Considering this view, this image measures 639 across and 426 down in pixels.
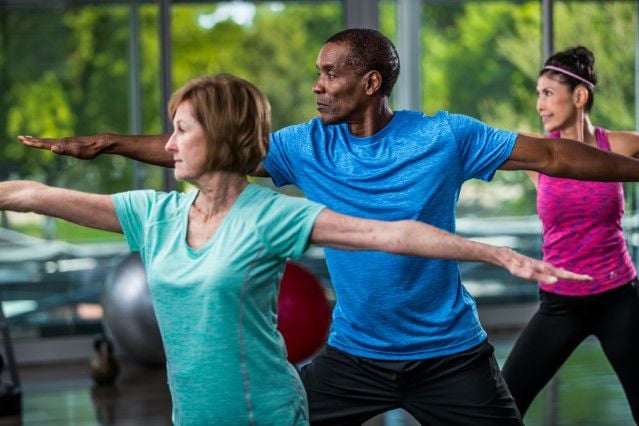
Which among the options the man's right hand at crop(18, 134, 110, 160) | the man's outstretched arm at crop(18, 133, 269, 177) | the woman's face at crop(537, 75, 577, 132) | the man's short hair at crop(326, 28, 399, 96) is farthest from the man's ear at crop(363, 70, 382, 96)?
the woman's face at crop(537, 75, 577, 132)

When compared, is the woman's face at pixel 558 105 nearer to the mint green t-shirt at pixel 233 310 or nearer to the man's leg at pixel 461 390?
the man's leg at pixel 461 390

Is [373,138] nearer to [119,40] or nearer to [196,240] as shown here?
[196,240]

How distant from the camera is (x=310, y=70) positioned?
22.1ft

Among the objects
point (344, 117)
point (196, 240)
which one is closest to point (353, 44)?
point (344, 117)

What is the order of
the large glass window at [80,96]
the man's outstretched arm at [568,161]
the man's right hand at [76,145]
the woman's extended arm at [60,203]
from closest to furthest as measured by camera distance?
the woman's extended arm at [60,203] → the man's right hand at [76,145] → the man's outstretched arm at [568,161] → the large glass window at [80,96]

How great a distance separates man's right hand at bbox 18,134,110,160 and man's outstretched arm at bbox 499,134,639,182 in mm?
903

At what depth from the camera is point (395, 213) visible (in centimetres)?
251

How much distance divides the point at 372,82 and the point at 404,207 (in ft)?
1.14

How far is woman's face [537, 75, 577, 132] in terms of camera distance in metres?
3.54

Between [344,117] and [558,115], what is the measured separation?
115 centimetres

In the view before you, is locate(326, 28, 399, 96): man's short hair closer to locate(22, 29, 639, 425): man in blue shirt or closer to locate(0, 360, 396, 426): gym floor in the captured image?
locate(22, 29, 639, 425): man in blue shirt

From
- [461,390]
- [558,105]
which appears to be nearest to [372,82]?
[461,390]

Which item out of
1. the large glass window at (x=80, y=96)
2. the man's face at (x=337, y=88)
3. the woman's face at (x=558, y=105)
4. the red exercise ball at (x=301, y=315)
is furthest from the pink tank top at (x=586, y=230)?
the large glass window at (x=80, y=96)

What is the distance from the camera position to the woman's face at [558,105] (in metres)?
3.54
